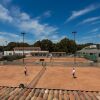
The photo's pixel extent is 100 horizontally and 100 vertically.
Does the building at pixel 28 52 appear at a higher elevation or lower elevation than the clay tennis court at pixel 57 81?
higher

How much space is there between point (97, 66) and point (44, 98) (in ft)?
114

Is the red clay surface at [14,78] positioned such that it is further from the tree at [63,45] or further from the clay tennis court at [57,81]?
the tree at [63,45]

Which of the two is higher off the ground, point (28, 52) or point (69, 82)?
point (28, 52)

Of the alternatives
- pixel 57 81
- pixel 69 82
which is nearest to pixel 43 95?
pixel 69 82

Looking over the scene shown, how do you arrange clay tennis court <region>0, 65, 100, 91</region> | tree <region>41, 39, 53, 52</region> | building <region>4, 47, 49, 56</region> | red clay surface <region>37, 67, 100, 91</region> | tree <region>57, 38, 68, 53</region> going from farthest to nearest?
1. tree <region>41, 39, 53, 52</region>
2. tree <region>57, 38, 68, 53</region>
3. building <region>4, 47, 49, 56</region>
4. clay tennis court <region>0, 65, 100, 91</region>
5. red clay surface <region>37, 67, 100, 91</region>

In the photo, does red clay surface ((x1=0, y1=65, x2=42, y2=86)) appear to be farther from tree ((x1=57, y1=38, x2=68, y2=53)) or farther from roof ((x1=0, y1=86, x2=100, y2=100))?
tree ((x1=57, y1=38, x2=68, y2=53))

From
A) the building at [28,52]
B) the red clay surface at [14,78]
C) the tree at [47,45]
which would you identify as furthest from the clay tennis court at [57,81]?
the tree at [47,45]

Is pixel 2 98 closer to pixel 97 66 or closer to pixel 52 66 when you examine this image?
pixel 52 66

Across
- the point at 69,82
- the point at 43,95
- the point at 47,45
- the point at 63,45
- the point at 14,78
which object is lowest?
the point at 69,82

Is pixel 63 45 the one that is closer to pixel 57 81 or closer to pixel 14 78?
pixel 14 78

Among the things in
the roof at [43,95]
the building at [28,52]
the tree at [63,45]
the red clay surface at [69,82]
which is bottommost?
the red clay surface at [69,82]

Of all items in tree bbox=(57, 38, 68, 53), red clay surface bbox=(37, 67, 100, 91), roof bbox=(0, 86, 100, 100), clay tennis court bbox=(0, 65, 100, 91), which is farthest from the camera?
tree bbox=(57, 38, 68, 53)

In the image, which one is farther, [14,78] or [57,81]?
[14,78]

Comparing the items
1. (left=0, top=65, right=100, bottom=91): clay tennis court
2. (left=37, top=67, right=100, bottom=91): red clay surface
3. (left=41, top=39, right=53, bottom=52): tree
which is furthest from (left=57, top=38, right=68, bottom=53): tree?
(left=37, top=67, right=100, bottom=91): red clay surface
